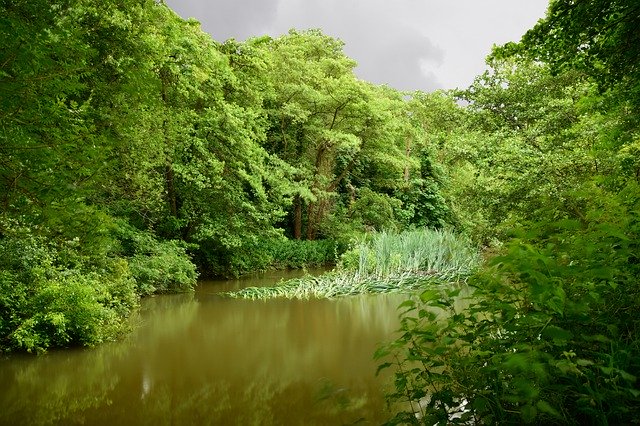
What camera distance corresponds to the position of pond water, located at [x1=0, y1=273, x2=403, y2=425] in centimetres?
382

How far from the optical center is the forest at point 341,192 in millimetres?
2221

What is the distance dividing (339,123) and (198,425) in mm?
14815

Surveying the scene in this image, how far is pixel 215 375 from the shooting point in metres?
4.90

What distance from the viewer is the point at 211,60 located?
11.3 metres

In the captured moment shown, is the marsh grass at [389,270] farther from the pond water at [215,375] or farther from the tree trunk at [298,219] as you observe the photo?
the tree trunk at [298,219]

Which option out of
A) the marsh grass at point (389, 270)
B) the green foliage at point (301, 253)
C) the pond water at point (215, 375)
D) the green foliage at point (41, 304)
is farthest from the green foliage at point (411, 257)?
the green foliage at point (41, 304)

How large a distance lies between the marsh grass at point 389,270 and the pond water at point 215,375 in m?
2.14

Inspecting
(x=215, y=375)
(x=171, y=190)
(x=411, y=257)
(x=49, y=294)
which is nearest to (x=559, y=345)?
(x=215, y=375)

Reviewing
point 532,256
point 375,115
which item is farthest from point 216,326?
point 375,115

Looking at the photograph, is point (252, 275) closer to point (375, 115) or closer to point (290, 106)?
point (290, 106)

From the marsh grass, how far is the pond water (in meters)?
2.14

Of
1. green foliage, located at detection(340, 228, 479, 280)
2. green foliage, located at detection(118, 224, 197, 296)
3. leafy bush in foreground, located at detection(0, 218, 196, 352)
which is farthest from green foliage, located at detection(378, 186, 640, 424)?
green foliage, located at detection(340, 228, 479, 280)

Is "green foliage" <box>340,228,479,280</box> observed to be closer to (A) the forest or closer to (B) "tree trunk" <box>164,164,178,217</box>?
(A) the forest

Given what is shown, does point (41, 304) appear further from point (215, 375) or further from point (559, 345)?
point (559, 345)
